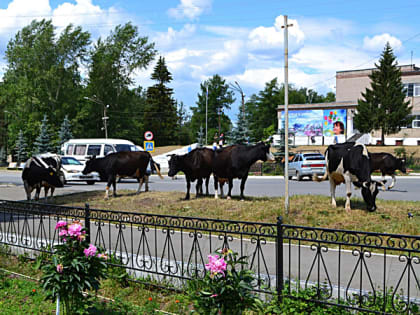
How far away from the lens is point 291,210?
1084 cm

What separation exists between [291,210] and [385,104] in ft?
141

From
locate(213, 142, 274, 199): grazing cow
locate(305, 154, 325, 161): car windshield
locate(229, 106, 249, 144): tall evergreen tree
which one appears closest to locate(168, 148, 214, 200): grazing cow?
locate(213, 142, 274, 199): grazing cow

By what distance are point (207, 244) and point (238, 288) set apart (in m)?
4.61

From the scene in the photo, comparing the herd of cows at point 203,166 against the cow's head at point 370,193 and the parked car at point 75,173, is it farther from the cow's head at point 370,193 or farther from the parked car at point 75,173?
the parked car at point 75,173

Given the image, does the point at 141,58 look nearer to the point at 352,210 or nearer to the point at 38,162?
the point at 38,162

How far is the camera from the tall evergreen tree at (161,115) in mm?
73812

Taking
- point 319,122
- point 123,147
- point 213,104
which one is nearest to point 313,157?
point 123,147

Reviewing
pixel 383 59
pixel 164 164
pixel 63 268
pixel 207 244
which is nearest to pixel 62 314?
pixel 63 268

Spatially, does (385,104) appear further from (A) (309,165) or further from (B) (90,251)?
(B) (90,251)

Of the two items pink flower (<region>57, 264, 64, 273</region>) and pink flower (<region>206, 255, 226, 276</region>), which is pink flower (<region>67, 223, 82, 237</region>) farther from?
pink flower (<region>206, 255, 226, 276</region>)

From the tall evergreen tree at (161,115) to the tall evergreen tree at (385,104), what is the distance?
34.0 m

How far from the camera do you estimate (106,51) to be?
192 ft

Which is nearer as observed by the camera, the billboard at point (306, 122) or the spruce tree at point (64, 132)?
the spruce tree at point (64, 132)

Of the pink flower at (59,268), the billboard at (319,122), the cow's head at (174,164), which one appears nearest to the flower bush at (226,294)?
the pink flower at (59,268)
